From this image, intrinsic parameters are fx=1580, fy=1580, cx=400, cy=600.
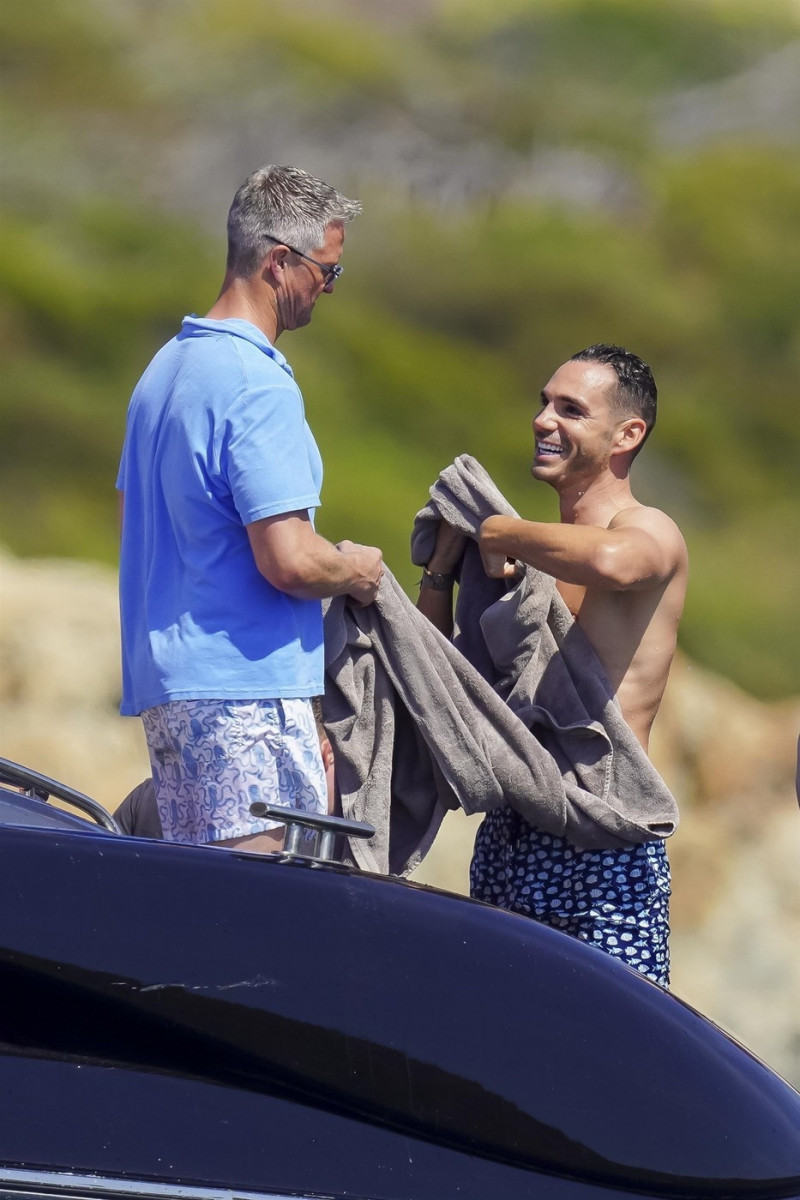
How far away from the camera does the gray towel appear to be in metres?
2.61

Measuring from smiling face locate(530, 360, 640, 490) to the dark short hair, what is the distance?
15 millimetres

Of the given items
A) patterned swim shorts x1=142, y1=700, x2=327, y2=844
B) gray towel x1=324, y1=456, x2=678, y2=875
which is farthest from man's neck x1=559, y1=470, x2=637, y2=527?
patterned swim shorts x1=142, y1=700, x2=327, y2=844

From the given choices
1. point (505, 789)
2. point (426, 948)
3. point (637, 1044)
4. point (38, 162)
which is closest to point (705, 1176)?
point (637, 1044)

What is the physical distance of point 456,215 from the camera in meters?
10.2

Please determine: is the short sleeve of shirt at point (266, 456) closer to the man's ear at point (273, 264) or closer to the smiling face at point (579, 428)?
the man's ear at point (273, 264)

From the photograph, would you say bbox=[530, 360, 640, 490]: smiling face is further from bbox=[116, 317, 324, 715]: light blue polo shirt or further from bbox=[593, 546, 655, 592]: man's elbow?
bbox=[116, 317, 324, 715]: light blue polo shirt

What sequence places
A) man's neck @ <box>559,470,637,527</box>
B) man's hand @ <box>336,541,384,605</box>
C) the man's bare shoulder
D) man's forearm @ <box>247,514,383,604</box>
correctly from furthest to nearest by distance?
man's neck @ <box>559,470,637,527</box>, the man's bare shoulder, man's hand @ <box>336,541,384,605</box>, man's forearm @ <box>247,514,383,604</box>

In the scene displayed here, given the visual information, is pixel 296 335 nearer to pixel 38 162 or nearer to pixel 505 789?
pixel 38 162

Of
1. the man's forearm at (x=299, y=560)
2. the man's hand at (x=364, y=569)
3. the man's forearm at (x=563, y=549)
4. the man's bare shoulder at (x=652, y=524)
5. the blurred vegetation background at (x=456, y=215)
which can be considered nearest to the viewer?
the man's forearm at (x=299, y=560)

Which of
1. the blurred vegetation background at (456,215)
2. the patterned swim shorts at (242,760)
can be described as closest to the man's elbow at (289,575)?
the patterned swim shorts at (242,760)

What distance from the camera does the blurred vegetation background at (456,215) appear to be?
968 cm

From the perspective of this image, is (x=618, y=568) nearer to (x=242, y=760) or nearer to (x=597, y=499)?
(x=597, y=499)

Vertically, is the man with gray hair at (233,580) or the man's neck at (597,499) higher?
the man's neck at (597,499)

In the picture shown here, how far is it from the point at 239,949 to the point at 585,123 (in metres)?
9.69
